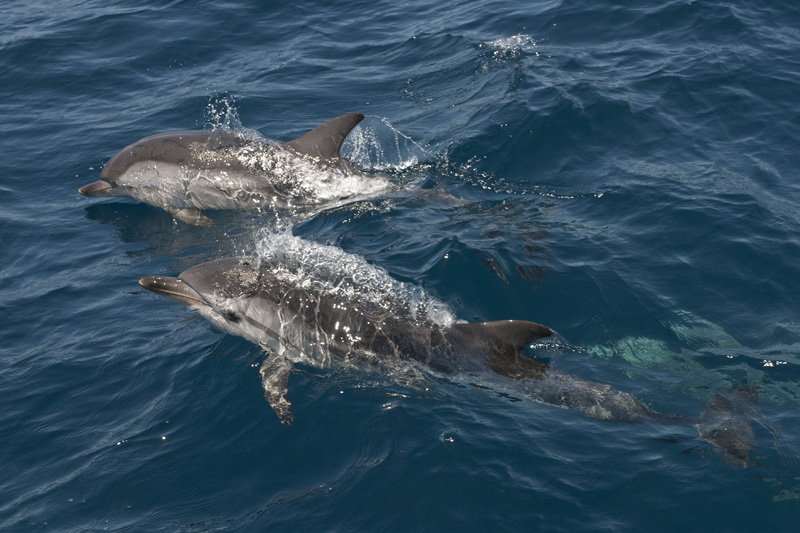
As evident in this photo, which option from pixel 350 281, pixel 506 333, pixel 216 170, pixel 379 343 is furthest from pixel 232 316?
pixel 216 170

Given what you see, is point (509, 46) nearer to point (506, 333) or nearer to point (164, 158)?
point (164, 158)

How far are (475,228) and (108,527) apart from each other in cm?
647

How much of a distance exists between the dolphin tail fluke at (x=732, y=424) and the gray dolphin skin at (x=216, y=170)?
709cm

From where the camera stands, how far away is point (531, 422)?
7691 mm

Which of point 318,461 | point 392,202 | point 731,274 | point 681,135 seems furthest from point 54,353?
point 681,135

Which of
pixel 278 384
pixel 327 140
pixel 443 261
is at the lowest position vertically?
pixel 278 384

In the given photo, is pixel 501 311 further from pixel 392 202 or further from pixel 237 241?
pixel 237 241

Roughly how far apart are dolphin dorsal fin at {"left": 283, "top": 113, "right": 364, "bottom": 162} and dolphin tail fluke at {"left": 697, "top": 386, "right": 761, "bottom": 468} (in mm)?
7022

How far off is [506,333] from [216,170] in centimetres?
673

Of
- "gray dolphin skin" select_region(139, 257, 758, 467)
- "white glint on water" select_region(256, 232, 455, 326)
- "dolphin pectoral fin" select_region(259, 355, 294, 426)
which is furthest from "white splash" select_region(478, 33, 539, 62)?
"dolphin pectoral fin" select_region(259, 355, 294, 426)

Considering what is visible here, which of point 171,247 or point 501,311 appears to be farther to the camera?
point 171,247

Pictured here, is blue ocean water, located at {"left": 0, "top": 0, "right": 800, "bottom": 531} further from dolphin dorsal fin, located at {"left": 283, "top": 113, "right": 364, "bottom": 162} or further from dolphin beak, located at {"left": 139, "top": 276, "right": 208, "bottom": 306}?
dolphin dorsal fin, located at {"left": 283, "top": 113, "right": 364, "bottom": 162}

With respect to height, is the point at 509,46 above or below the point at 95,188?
above

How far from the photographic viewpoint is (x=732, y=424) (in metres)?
7.52
